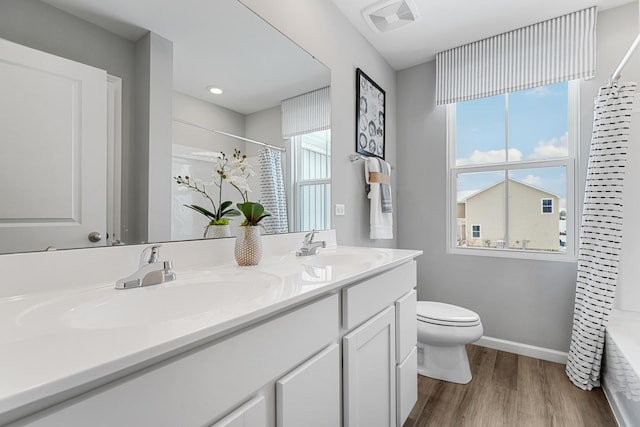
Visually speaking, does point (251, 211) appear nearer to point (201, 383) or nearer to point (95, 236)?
point (95, 236)

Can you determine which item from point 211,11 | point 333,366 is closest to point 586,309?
point 333,366

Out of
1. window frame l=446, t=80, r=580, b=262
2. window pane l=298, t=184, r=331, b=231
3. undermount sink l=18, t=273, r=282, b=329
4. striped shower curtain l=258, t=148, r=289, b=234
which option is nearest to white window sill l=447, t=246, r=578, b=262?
window frame l=446, t=80, r=580, b=262

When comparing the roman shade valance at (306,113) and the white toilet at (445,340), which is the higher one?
the roman shade valance at (306,113)

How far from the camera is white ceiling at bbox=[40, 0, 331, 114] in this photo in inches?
37.1

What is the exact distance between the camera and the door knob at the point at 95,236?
871 mm

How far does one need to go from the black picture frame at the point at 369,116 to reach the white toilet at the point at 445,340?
1.22m

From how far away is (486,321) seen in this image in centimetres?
243

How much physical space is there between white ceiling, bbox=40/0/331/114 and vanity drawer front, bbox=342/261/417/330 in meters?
0.91

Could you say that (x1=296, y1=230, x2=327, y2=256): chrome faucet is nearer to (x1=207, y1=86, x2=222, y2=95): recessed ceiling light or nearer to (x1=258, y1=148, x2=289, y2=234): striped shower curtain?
(x1=258, y1=148, x2=289, y2=234): striped shower curtain

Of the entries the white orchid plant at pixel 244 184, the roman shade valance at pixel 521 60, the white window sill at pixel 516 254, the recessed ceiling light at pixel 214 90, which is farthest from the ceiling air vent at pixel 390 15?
the white window sill at pixel 516 254

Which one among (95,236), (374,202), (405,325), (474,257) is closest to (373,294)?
(405,325)

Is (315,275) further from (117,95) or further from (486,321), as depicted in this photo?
(486,321)

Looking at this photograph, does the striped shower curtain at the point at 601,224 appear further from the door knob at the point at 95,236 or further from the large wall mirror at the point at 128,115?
the door knob at the point at 95,236

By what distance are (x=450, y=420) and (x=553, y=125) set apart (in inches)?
83.0
